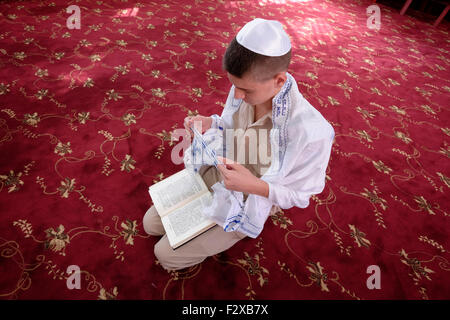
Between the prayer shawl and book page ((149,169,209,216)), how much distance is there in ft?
0.61

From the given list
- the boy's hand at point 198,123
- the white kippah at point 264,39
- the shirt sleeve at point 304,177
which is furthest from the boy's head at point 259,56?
the boy's hand at point 198,123

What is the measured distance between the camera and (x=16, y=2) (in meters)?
3.09

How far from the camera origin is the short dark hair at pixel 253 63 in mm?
799

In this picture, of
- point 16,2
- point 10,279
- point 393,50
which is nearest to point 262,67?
point 10,279

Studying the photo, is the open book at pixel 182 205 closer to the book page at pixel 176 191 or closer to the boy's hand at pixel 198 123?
the book page at pixel 176 191

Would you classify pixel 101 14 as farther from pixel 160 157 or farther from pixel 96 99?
pixel 160 157

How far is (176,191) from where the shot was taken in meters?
1.27

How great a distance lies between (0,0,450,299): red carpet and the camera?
50.3 inches

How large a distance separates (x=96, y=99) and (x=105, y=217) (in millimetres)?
1217

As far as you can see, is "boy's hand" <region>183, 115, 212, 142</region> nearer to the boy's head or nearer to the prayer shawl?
the prayer shawl

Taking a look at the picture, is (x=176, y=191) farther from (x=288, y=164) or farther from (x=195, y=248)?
(x=288, y=164)

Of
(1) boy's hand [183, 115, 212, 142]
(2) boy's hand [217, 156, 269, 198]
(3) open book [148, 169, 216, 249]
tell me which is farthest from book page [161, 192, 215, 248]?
(1) boy's hand [183, 115, 212, 142]

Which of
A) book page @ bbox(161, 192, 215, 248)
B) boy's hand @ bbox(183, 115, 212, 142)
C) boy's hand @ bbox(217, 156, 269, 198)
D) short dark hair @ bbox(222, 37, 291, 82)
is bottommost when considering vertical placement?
book page @ bbox(161, 192, 215, 248)
